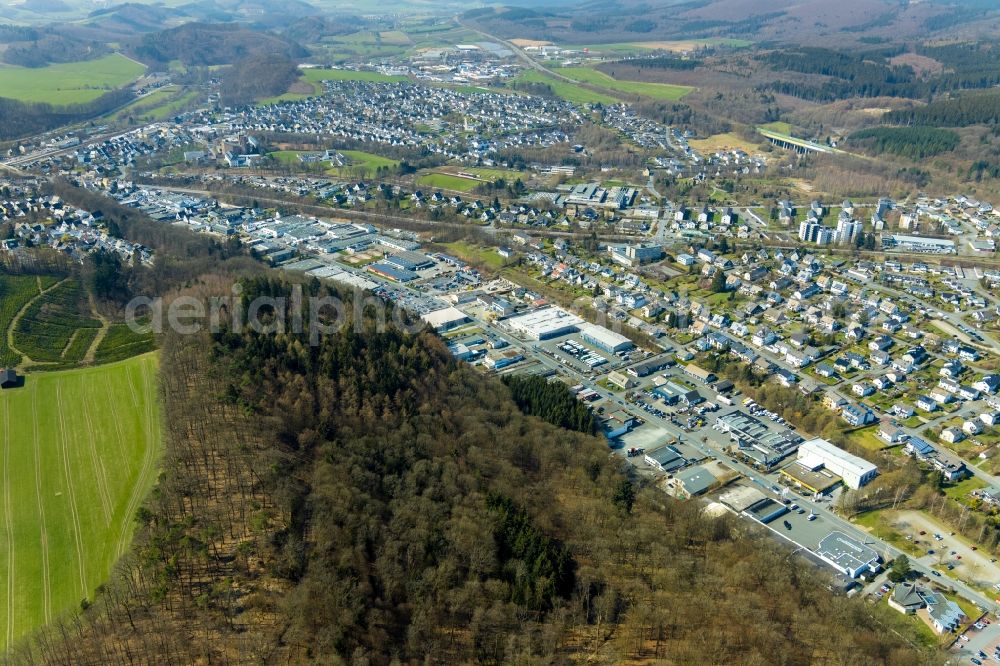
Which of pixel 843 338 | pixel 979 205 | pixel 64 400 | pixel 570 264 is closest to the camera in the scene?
pixel 64 400

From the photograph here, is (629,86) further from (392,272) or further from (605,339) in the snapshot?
(605,339)

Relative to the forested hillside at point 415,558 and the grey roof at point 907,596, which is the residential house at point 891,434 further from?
the forested hillside at point 415,558

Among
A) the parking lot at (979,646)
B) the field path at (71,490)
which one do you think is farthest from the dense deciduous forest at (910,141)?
the field path at (71,490)

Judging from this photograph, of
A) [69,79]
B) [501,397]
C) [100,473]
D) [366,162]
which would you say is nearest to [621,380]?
[501,397]

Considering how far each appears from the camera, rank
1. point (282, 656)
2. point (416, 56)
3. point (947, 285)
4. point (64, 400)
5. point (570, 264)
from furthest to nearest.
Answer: point (416, 56)
point (570, 264)
point (947, 285)
point (64, 400)
point (282, 656)

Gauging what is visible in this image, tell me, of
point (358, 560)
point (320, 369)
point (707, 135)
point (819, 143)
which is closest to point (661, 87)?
point (707, 135)

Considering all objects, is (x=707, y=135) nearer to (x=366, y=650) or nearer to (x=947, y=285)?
(x=947, y=285)

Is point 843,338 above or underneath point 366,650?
underneath
